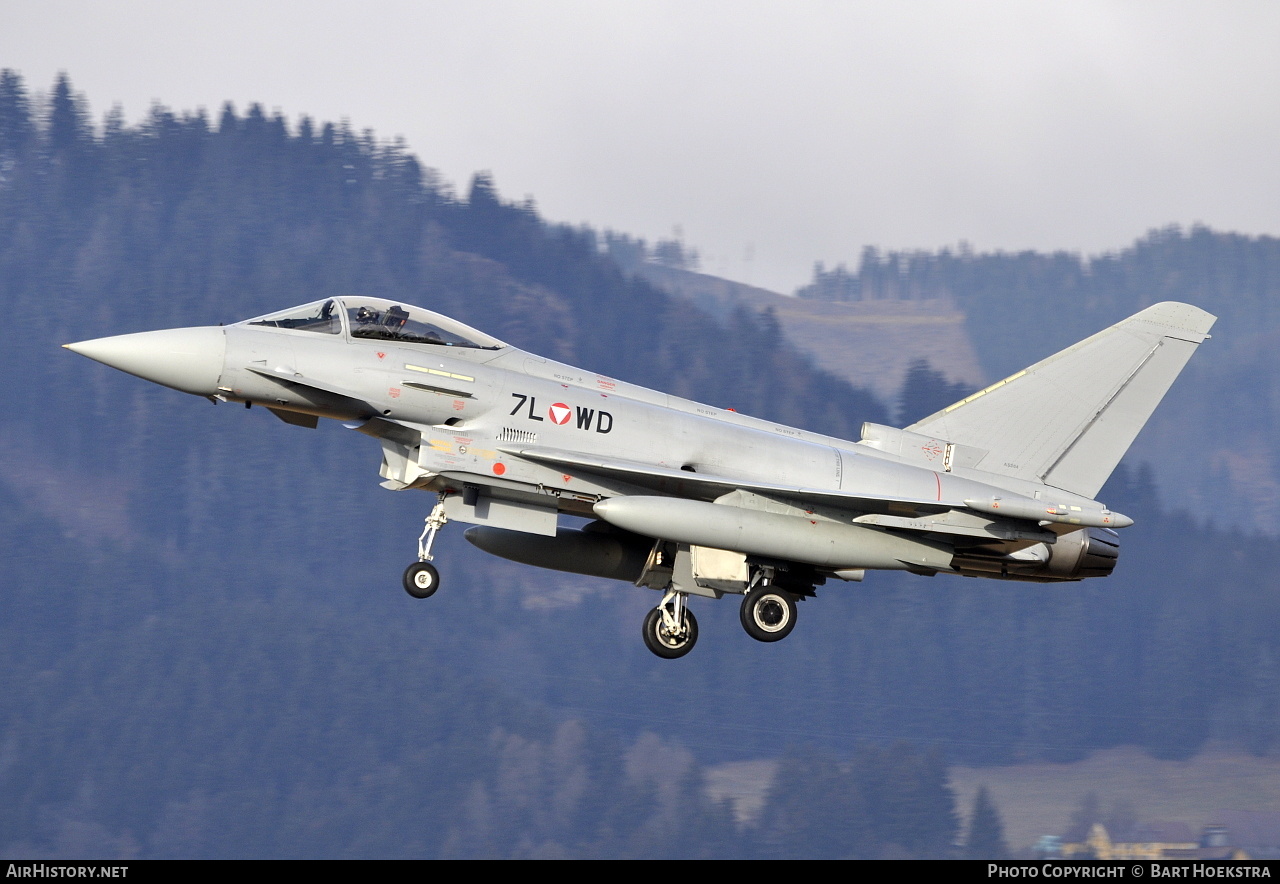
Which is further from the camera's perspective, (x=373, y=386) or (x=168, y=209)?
(x=168, y=209)

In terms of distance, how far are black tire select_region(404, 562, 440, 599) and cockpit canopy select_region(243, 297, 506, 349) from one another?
2.70 meters

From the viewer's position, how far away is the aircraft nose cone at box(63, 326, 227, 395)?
54.6ft

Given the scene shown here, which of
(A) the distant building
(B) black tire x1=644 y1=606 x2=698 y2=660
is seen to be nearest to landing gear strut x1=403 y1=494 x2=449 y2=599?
(B) black tire x1=644 y1=606 x2=698 y2=660

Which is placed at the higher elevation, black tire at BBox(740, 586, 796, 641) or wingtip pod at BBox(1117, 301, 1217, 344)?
wingtip pod at BBox(1117, 301, 1217, 344)

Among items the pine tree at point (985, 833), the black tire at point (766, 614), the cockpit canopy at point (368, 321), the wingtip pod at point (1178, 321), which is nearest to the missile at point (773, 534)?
the black tire at point (766, 614)

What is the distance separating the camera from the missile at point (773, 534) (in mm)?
17500

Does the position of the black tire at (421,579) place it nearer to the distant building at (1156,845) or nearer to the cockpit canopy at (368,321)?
the cockpit canopy at (368,321)

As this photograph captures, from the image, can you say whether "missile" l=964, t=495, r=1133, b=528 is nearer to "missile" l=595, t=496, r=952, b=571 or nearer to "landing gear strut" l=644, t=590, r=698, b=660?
"missile" l=595, t=496, r=952, b=571

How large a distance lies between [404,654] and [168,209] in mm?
89895

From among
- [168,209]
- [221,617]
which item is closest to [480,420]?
[221,617]

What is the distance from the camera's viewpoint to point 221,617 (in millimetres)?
111688

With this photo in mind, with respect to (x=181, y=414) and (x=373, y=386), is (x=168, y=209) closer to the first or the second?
(x=181, y=414)

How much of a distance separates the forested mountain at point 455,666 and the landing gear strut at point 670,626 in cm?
6831

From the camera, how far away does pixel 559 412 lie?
18234mm
